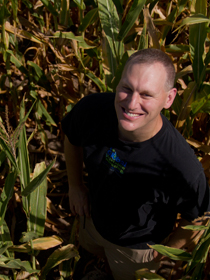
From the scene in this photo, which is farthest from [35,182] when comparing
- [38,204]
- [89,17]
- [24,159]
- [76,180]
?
[89,17]

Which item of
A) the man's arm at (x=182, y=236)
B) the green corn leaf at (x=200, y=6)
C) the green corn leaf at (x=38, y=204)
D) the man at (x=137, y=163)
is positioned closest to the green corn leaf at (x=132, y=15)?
the green corn leaf at (x=200, y=6)

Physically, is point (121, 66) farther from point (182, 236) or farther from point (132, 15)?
point (182, 236)

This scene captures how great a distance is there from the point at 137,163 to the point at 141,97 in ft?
0.76

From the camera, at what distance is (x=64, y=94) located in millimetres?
1807

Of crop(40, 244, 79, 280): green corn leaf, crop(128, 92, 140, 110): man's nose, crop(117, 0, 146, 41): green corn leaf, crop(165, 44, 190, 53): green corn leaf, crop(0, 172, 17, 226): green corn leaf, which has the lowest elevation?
crop(40, 244, 79, 280): green corn leaf

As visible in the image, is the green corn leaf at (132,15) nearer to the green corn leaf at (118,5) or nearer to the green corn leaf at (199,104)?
the green corn leaf at (118,5)

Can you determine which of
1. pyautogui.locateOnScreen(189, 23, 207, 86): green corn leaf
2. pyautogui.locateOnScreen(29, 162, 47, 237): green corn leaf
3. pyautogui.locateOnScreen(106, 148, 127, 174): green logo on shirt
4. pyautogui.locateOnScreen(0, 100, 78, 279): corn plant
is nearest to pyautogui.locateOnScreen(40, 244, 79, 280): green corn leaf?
pyautogui.locateOnScreen(0, 100, 78, 279): corn plant

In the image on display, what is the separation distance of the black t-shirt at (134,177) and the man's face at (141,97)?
0.27ft

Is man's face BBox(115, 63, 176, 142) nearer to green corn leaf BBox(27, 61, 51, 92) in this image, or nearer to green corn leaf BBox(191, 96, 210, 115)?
green corn leaf BBox(191, 96, 210, 115)

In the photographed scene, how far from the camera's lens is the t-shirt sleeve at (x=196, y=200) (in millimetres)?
982

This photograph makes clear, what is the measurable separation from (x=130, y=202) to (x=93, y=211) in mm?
244

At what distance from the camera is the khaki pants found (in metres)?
1.31

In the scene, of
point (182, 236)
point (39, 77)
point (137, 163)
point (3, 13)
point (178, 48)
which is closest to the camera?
point (137, 163)

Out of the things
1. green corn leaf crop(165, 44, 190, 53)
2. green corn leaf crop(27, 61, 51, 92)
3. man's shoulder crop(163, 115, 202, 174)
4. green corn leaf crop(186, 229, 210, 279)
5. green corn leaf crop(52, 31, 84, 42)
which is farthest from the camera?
green corn leaf crop(27, 61, 51, 92)
